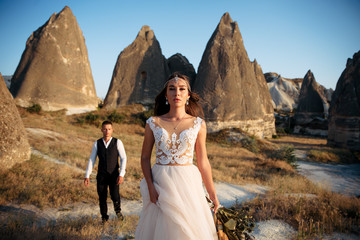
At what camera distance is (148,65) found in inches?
858

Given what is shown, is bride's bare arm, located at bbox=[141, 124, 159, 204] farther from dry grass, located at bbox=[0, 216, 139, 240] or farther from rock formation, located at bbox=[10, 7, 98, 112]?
rock formation, located at bbox=[10, 7, 98, 112]

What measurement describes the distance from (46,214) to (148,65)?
64.6 feet

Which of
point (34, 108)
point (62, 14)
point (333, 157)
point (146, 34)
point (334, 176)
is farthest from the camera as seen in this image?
point (146, 34)

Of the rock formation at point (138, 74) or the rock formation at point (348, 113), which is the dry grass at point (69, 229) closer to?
the rock formation at point (138, 74)

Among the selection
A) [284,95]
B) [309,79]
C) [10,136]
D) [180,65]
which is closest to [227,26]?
[180,65]

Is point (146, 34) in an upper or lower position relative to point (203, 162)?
upper

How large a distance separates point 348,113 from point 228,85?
9.62 meters

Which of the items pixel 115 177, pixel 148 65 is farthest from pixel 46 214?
pixel 148 65

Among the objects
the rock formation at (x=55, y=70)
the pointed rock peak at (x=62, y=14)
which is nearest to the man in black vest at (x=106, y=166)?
the rock formation at (x=55, y=70)

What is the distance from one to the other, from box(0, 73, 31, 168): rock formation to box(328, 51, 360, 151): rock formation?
20.3 m

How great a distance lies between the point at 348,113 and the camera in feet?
52.0

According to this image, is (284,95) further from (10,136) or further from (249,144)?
(10,136)

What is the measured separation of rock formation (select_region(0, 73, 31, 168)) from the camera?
5.16m

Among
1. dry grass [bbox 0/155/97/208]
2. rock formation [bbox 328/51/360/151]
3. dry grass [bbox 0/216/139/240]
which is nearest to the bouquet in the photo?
dry grass [bbox 0/216/139/240]
